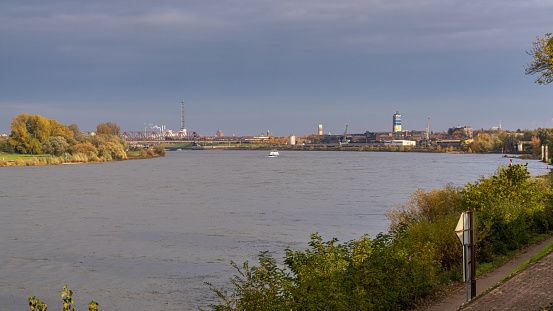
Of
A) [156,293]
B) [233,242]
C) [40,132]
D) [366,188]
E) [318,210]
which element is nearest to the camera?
[156,293]

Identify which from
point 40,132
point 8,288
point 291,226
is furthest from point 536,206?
point 40,132

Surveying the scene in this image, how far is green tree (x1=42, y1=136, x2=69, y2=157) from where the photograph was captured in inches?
5541

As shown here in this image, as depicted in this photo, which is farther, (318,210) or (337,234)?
(318,210)

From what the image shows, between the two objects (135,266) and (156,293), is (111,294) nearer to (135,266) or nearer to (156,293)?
(156,293)

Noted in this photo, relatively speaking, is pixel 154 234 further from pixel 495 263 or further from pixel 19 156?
pixel 19 156

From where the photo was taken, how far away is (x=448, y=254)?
19.7 meters

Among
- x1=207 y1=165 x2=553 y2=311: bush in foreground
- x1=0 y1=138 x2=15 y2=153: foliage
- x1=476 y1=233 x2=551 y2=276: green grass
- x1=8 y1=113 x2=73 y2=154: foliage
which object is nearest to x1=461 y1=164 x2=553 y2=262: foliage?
x1=207 y1=165 x2=553 y2=311: bush in foreground

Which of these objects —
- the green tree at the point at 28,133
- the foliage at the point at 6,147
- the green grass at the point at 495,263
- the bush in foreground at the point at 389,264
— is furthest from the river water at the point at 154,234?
the foliage at the point at 6,147

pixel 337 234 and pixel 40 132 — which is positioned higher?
pixel 40 132

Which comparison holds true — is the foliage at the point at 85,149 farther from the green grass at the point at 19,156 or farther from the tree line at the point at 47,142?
the green grass at the point at 19,156

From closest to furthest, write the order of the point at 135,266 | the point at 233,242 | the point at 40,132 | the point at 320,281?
the point at 320,281 → the point at 135,266 → the point at 233,242 → the point at 40,132

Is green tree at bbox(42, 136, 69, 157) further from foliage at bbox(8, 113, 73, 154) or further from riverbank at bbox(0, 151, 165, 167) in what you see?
foliage at bbox(8, 113, 73, 154)

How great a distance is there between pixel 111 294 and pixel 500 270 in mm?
14202

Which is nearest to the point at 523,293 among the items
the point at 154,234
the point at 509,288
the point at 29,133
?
the point at 509,288
